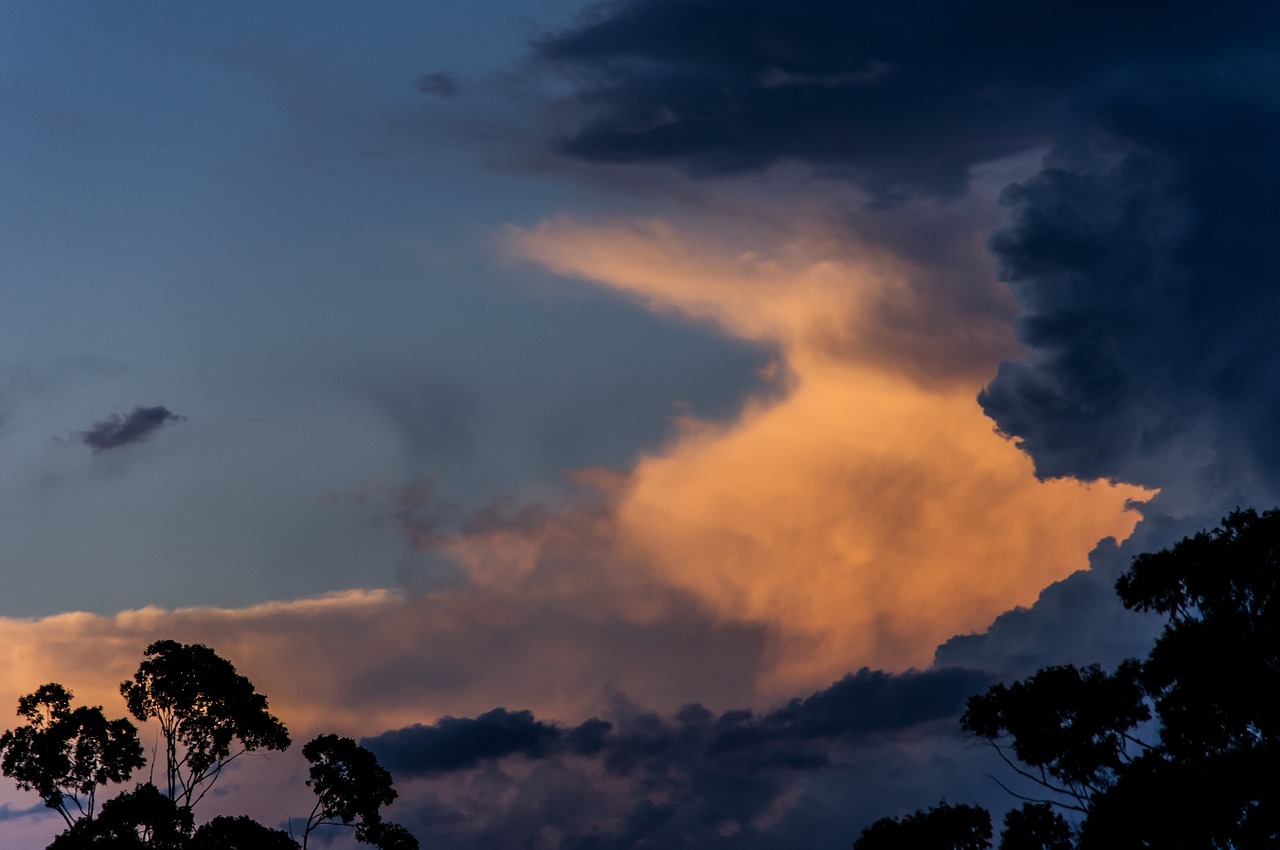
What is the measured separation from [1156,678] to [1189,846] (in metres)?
7.24

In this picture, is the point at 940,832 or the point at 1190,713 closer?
the point at 1190,713

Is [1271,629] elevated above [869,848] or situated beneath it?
elevated above

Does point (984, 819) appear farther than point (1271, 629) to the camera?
Yes

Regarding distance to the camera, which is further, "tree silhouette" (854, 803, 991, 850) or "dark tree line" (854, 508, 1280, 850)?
"tree silhouette" (854, 803, 991, 850)

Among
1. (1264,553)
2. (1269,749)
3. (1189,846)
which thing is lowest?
(1189,846)

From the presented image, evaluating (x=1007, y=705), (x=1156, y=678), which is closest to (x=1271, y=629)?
(x=1156, y=678)

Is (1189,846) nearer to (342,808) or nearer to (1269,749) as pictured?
(1269,749)

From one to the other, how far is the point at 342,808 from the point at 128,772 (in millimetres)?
11294

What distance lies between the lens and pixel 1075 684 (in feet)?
199

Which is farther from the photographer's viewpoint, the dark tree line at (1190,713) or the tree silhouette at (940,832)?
the tree silhouette at (940,832)

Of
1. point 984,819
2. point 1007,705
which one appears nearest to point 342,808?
point 1007,705

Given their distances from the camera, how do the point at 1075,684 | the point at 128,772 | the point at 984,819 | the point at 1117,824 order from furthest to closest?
1. the point at 984,819
2. the point at 1075,684
3. the point at 128,772
4. the point at 1117,824

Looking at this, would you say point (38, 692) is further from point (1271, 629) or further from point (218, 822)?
point (1271, 629)

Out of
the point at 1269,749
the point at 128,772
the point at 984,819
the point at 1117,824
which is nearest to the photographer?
the point at 1269,749
